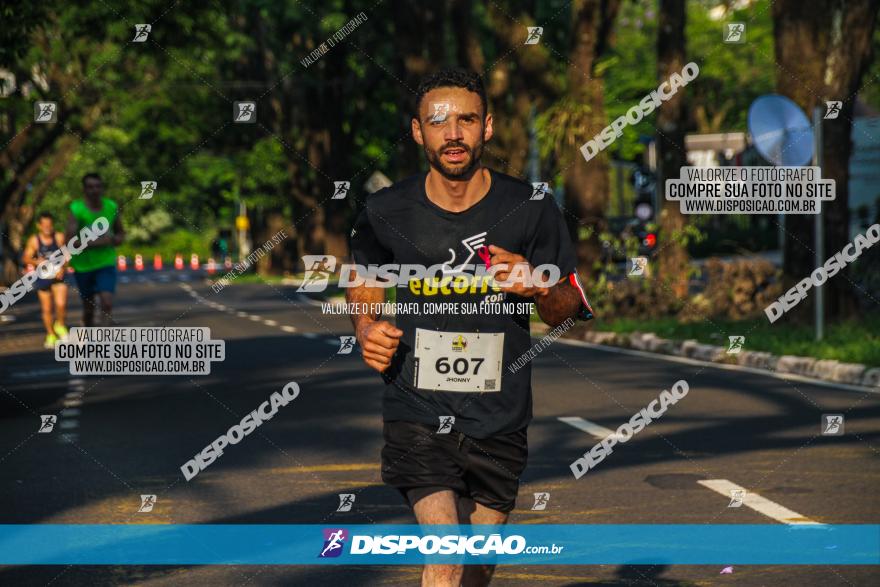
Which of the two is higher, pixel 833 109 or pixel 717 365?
pixel 833 109

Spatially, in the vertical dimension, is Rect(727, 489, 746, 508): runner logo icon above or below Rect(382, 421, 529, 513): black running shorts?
below

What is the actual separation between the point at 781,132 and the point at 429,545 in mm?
13117

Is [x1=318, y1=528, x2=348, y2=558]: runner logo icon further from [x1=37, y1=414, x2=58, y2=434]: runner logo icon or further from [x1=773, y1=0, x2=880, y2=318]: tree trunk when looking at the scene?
[x1=773, y1=0, x2=880, y2=318]: tree trunk

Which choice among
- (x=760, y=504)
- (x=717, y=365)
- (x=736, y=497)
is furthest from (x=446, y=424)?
(x=717, y=365)

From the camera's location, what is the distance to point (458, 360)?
465 cm

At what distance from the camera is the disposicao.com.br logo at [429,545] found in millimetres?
4559

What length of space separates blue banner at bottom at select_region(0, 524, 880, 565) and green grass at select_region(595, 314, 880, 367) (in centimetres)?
804

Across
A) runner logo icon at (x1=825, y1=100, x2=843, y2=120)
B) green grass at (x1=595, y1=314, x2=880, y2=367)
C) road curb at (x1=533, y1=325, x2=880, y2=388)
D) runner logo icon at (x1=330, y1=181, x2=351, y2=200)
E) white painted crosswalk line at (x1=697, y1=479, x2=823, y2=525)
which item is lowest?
white painted crosswalk line at (x1=697, y1=479, x2=823, y2=525)

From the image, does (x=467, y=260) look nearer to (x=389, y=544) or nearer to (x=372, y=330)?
(x=372, y=330)

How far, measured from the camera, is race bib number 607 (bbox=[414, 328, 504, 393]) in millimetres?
4672

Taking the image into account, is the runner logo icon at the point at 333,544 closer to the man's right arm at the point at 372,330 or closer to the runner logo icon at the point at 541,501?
the runner logo icon at the point at 541,501

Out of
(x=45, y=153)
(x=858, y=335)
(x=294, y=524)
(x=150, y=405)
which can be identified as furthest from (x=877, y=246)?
(x=45, y=153)

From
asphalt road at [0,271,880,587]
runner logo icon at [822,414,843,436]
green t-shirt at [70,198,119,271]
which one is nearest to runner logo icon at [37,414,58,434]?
asphalt road at [0,271,880,587]

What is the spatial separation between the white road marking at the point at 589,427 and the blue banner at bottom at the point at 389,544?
3.33m
